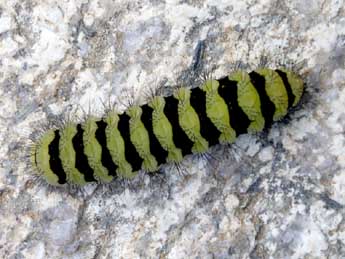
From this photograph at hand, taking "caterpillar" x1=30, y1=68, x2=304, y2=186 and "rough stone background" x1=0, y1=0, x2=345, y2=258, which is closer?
"caterpillar" x1=30, y1=68, x2=304, y2=186

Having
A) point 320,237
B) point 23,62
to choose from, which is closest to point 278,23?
point 320,237

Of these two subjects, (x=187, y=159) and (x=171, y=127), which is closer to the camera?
(x=171, y=127)

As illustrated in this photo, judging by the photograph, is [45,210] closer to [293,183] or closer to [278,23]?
[293,183]

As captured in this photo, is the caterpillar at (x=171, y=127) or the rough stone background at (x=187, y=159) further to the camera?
the rough stone background at (x=187, y=159)
